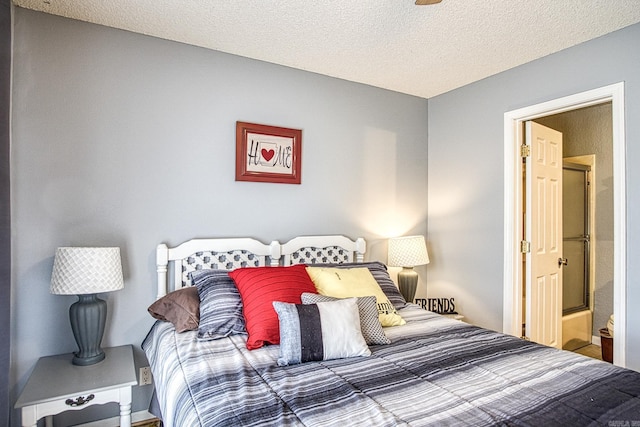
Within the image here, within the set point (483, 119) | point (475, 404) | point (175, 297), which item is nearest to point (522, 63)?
point (483, 119)

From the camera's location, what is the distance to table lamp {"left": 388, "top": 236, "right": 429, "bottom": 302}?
3119 millimetres

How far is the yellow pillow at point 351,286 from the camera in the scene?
221cm

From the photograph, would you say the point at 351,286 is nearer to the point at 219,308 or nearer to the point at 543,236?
the point at 219,308

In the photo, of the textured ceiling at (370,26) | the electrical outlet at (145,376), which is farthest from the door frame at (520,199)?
the electrical outlet at (145,376)

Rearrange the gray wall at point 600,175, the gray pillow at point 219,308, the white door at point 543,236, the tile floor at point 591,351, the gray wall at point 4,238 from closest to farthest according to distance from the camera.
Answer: the gray wall at point 4,238 < the gray pillow at point 219,308 < the white door at point 543,236 < the tile floor at point 591,351 < the gray wall at point 600,175

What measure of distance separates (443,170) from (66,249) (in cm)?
308

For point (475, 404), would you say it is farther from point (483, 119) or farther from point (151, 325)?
point (483, 119)

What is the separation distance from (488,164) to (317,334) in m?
2.29

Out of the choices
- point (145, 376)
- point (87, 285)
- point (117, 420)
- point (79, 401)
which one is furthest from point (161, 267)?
point (117, 420)

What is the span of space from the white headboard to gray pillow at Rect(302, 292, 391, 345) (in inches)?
32.1

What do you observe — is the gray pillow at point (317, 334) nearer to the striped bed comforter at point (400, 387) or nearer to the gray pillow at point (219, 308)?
the striped bed comforter at point (400, 387)

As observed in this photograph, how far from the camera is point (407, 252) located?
3.12 m

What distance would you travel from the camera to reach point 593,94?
242 centimetres

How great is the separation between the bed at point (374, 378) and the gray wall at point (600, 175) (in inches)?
113
